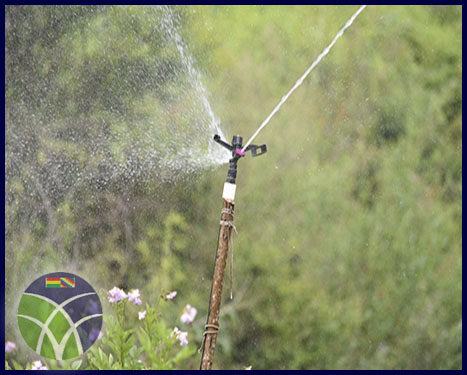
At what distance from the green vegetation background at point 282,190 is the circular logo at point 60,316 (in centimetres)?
6

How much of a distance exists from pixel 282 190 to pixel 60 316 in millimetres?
887

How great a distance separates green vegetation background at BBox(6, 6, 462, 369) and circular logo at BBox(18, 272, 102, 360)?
0.06 metres

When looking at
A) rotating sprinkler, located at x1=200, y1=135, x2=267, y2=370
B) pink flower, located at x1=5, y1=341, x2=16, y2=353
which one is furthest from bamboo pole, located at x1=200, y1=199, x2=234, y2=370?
pink flower, located at x1=5, y1=341, x2=16, y2=353

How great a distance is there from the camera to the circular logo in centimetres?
191

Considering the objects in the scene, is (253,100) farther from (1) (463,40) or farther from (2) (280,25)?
(1) (463,40)

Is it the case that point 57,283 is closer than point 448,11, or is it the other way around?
point 57,283

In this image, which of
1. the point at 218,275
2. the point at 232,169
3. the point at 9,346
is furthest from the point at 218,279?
the point at 9,346

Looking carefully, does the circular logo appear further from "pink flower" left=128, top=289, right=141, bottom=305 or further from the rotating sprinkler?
the rotating sprinkler

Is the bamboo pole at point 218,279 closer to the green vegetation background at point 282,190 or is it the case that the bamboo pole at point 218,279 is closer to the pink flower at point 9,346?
the green vegetation background at point 282,190

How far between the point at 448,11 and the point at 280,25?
0.63 meters

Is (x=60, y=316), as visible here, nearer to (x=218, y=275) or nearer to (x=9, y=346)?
(x=9, y=346)

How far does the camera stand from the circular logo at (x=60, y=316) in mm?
1914

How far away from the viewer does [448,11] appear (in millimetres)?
2154

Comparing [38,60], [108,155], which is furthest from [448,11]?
[38,60]
